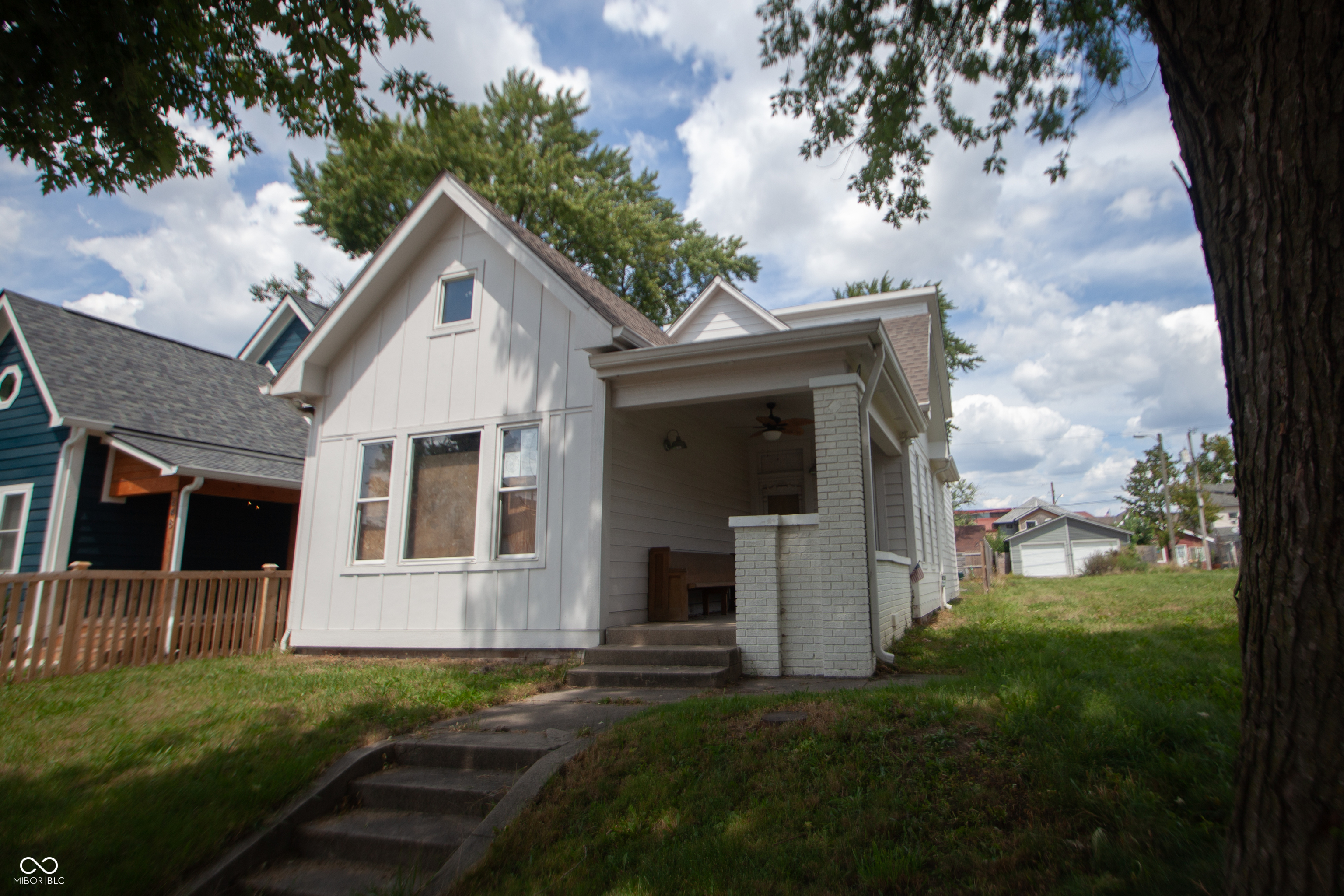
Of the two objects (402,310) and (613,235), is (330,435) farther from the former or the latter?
(613,235)

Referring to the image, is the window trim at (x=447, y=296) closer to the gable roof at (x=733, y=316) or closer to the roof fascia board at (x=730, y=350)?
the roof fascia board at (x=730, y=350)

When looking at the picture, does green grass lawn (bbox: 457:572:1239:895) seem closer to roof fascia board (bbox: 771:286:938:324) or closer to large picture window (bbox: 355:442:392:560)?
large picture window (bbox: 355:442:392:560)

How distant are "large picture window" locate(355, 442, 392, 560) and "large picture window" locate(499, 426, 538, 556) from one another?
68.4 inches

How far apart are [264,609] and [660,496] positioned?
5.59 metres

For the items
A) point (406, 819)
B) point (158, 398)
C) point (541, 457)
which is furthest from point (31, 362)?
point (406, 819)

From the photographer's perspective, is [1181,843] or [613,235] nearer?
[1181,843]

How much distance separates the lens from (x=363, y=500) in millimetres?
10094

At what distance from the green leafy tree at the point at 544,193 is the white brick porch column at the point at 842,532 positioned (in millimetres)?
17196

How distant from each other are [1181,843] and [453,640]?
771 centimetres

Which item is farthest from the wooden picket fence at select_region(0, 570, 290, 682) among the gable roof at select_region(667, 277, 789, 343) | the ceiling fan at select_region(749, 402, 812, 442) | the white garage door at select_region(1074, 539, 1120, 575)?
the white garage door at select_region(1074, 539, 1120, 575)

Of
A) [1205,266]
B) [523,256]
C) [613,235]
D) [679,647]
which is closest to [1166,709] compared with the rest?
[1205,266]

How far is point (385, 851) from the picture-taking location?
4.23 metres

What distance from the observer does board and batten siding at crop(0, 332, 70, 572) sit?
1202 centimetres

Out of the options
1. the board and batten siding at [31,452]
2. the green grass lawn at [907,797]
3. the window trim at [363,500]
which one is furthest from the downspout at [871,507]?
the board and batten siding at [31,452]
